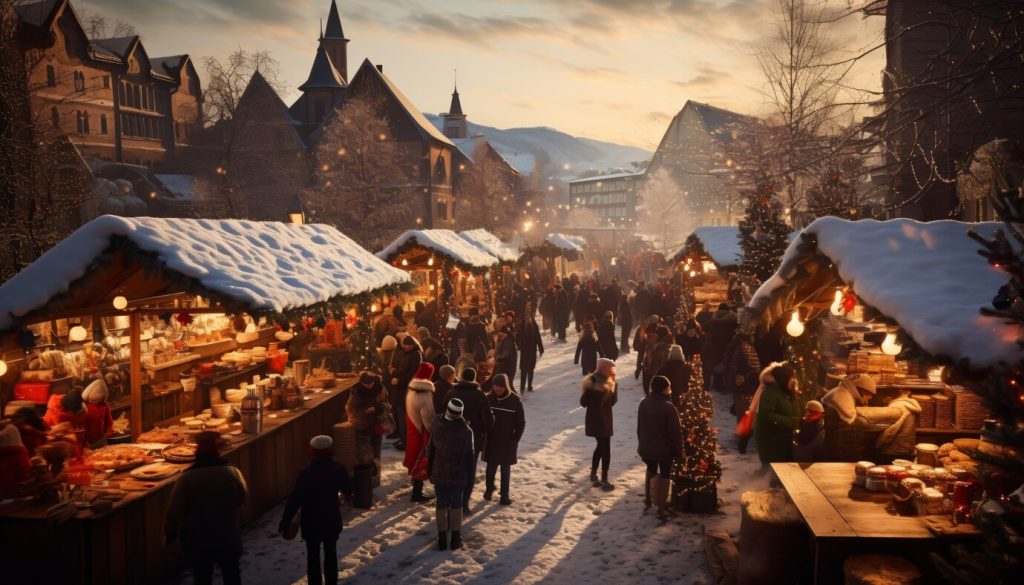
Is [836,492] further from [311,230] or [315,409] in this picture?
[311,230]

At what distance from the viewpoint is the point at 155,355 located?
12.8 m

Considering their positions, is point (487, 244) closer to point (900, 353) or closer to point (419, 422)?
point (419, 422)

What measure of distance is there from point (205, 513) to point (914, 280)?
606 centimetres

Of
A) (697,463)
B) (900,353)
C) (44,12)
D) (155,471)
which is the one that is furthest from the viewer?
(44,12)

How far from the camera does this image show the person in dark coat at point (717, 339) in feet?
48.7

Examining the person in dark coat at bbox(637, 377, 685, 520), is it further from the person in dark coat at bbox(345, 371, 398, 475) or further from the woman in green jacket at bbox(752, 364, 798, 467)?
the person in dark coat at bbox(345, 371, 398, 475)

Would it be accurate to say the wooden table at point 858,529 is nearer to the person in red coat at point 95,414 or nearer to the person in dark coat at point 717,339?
the person in red coat at point 95,414

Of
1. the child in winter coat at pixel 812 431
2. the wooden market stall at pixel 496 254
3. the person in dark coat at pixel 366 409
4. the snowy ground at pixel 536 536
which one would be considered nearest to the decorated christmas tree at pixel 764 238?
the snowy ground at pixel 536 536

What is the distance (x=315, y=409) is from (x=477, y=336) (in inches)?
201

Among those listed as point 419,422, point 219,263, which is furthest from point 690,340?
point 219,263

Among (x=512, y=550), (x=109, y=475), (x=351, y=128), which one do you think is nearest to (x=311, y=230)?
(x=109, y=475)

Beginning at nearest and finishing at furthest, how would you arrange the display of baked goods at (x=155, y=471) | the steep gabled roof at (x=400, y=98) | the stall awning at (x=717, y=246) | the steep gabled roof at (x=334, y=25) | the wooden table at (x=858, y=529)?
the wooden table at (x=858, y=529), the display of baked goods at (x=155, y=471), the stall awning at (x=717, y=246), the steep gabled roof at (x=400, y=98), the steep gabled roof at (x=334, y=25)

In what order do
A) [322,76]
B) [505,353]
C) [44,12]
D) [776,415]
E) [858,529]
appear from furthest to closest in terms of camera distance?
[322,76]
[44,12]
[505,353]
[776,415]
[858,529]

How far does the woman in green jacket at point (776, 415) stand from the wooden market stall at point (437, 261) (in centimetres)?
1006
